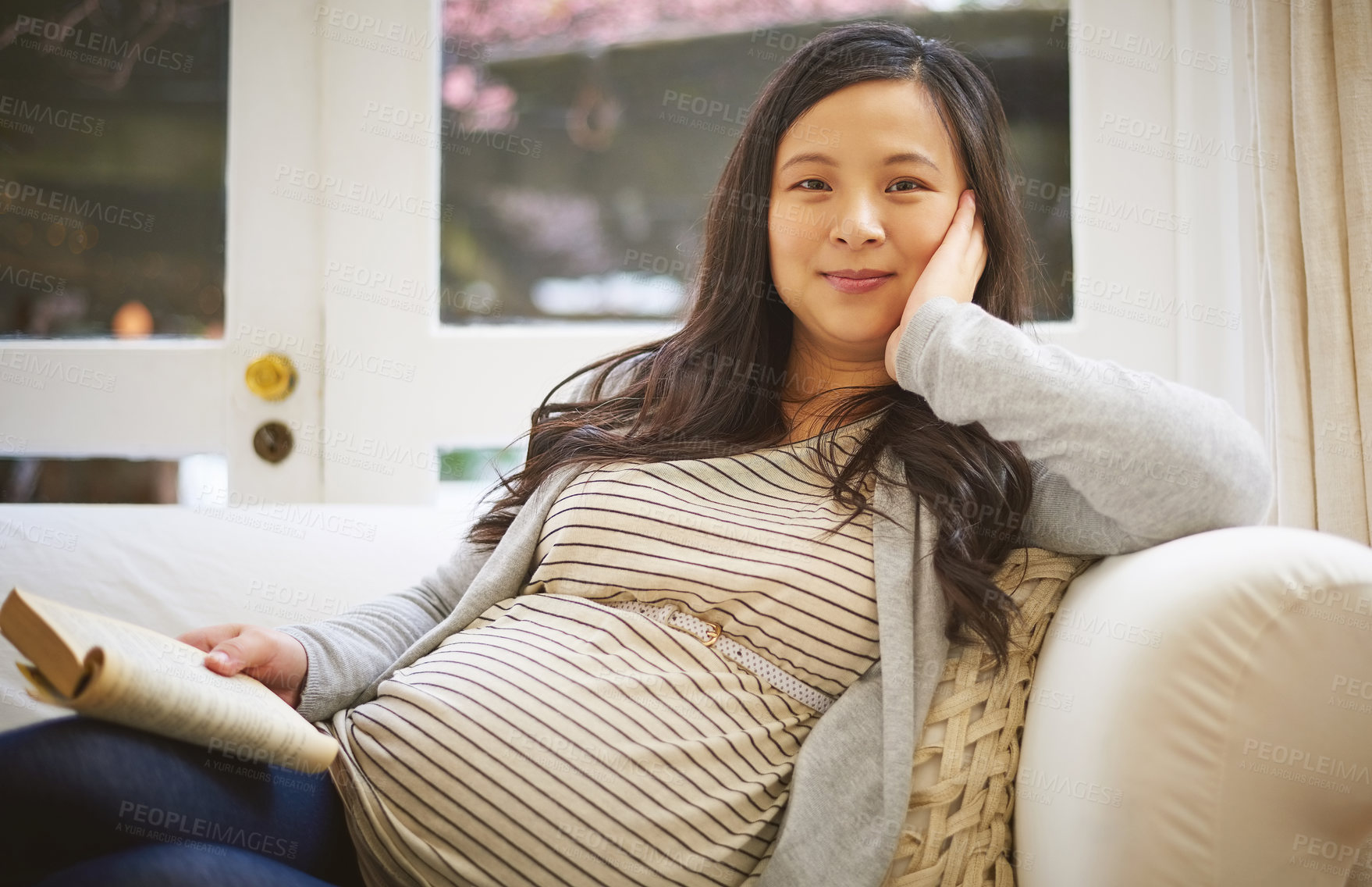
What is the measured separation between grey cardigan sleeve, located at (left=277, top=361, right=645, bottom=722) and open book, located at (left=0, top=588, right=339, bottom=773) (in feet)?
0.45

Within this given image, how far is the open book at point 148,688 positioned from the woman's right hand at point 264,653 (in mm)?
80

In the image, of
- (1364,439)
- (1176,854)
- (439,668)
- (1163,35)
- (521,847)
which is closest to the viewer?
(1176,854)

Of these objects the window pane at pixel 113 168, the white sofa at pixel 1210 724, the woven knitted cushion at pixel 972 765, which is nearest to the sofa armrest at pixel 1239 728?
the white sofa at pixel 1210 724

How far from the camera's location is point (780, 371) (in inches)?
48.2

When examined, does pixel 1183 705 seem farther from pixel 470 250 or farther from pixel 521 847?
pixel 470 250

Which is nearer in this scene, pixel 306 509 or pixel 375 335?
pixel 306 509

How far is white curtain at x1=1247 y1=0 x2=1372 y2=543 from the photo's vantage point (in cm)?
120

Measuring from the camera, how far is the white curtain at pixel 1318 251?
120cm

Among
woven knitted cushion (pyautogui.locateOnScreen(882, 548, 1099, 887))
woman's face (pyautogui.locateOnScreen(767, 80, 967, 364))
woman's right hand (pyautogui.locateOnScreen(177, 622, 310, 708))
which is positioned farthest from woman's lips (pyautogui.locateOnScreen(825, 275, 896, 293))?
woman's right hand (pyautogui.locateOnScreen(177, 622, 310, 708))

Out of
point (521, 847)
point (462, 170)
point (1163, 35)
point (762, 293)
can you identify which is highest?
point (1163, 35)

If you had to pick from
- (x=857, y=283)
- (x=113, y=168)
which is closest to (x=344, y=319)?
(x=113, y=168)

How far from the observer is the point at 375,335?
5.71 feet

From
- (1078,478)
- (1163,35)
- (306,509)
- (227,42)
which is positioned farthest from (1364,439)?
(227,42)

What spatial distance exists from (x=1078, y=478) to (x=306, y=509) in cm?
102
